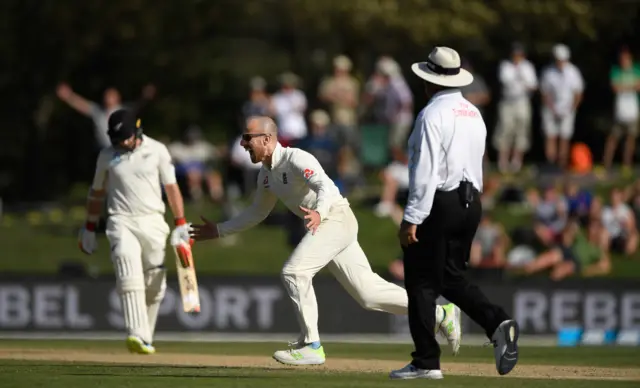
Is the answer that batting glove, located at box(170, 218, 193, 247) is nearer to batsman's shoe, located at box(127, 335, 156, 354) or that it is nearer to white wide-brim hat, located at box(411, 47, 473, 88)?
batsman's shoe, located at box(127, 335, 156, 354)

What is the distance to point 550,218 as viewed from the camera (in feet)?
70.8

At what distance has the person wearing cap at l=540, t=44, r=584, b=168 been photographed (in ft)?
75.0

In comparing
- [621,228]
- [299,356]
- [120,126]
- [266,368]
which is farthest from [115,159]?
[621,228]

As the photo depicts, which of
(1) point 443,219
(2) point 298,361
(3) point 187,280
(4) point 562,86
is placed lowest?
(2) point 298,361

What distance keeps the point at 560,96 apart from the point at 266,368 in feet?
40.4

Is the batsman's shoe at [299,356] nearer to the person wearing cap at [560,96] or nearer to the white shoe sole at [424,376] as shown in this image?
the white shoe sole at [424,376]

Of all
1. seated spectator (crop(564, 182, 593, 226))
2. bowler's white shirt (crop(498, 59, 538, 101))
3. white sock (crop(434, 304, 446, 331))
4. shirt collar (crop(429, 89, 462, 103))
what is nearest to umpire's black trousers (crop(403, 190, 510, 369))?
shirt collar (crop(429, 89, 462, 103))

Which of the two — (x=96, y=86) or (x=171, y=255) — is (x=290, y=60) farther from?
(x=171, y=255)

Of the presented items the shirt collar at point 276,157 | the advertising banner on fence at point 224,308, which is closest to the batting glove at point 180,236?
the shirt collar at point 276,157

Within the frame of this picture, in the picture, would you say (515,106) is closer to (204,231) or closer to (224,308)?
(224,308)

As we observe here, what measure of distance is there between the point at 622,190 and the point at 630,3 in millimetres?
5286

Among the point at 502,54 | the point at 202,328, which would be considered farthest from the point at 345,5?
the point at 202,328

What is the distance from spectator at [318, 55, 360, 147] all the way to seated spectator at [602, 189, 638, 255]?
14.0 ft

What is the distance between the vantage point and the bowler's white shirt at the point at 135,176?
1363 cm
